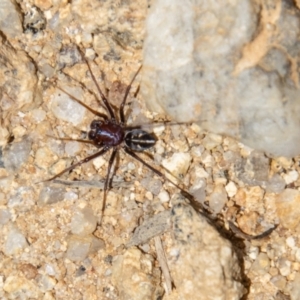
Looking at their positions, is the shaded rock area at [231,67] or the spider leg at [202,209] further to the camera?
the spider leg at [202,209]

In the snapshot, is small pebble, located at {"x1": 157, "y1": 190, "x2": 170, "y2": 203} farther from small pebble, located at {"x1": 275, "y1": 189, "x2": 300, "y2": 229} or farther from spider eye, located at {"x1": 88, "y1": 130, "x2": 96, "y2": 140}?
small pebble, located at {"x1": 275, "y1": 189, "x2": 300, "y2": 229}

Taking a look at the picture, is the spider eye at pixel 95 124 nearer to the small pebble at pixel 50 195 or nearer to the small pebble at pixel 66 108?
the small pebble at pixel 66 108

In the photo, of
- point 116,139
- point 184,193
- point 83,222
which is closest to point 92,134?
point 116,139

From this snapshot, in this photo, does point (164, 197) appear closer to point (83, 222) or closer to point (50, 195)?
point (83, 222)

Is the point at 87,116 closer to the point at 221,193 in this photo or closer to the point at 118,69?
the point at 118,69

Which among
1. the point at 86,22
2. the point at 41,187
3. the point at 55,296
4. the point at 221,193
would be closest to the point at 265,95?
the point at 221,193

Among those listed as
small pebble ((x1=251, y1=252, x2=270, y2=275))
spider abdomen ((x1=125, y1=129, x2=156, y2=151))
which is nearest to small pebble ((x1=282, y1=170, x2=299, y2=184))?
small pebble ((x1=251, y1=252, x2=270, y2=275))

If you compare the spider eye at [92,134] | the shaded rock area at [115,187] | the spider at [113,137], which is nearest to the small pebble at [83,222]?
the shaded rock area at [115,187]
